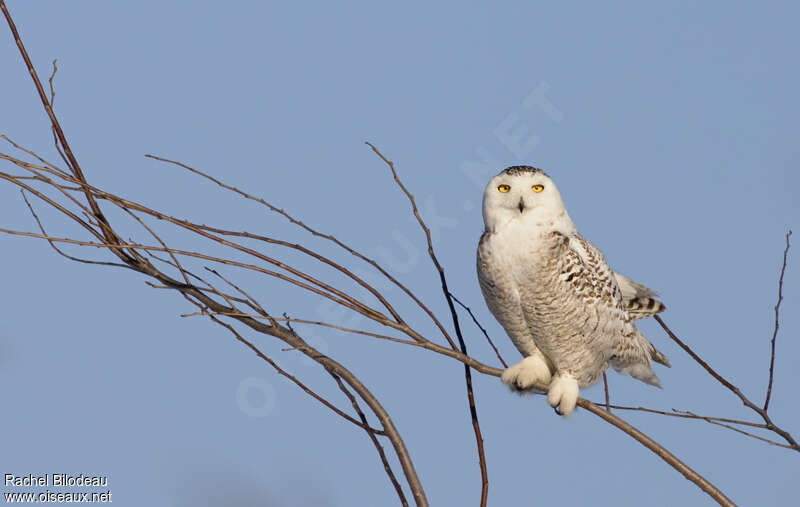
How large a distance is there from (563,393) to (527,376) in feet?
0.50

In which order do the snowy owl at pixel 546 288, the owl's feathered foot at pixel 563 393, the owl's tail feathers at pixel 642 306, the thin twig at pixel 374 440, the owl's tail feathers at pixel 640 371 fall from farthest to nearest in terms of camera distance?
the owl's tail feathers at pixel 640 371 < the owl's tail feathers at pixel 642 306 < the owl's feathered foot at pixel 563 393 < the snowy owl at pixel 546 288 < the thin twig at pixel 374 440

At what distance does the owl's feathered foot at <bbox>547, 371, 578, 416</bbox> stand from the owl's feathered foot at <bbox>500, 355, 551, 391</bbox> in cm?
Answer: 5

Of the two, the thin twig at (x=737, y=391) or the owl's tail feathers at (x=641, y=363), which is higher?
the owl's tail feathers at (x=641, y=363)

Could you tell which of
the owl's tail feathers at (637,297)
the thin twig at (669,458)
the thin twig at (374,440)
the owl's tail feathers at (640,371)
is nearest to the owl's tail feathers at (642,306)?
the owl's tail feathers at (637,297)

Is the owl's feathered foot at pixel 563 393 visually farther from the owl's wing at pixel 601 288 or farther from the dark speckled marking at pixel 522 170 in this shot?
the dark speckled marking at pixel 522 170

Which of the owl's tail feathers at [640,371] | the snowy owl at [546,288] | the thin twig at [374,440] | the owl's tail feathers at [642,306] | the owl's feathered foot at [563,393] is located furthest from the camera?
the owl's tail feathers at [640,371]

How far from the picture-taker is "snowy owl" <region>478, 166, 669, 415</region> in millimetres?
2951

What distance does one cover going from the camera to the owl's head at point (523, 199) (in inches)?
116

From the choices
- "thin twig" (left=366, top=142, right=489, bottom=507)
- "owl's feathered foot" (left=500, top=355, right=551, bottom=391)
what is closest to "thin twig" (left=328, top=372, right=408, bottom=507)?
"thin twig" (left=366, top=142, right=489, bottom=507)

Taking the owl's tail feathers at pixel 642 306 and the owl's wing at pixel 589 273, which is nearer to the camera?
the owl's wing at pixel 589 273

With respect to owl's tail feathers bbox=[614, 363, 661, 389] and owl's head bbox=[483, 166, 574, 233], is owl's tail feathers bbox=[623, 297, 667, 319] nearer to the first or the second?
owl's tail feathers bbox=[614, 363, 661, 389]

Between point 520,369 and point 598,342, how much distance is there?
0.32m

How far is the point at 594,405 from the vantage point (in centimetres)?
263

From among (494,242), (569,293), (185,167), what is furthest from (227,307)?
(569,293)
